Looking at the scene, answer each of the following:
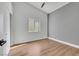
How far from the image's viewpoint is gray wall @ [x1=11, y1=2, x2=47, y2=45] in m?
1.77

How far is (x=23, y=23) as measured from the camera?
6.01 ft

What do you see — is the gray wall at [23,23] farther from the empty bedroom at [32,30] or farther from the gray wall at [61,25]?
the gray wall at [61,25]

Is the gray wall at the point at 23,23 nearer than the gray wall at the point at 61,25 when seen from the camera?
Yes

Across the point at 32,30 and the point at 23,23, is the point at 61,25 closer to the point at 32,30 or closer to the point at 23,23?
the point at 32,30

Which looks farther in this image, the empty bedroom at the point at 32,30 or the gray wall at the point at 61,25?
the gray wall at the point at 61,25

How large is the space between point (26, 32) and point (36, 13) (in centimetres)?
44

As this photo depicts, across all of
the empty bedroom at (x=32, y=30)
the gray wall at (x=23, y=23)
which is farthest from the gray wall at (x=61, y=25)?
the gray wall at (x=23, y=23)

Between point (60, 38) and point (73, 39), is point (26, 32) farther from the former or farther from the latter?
point (73, 39)

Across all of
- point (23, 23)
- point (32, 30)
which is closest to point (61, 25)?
point (32, 30)

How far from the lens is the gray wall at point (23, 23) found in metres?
1.77

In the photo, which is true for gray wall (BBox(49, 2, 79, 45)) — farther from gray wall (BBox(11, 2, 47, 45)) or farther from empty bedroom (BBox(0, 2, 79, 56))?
gray wall (BBox(11, 2, 47, 45))

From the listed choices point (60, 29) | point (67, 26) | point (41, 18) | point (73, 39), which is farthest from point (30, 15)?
point (73, 39)

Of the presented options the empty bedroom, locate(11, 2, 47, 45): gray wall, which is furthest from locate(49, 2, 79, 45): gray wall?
locate(11, 2, 47, 45): gray wall

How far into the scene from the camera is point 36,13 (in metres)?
1.84
